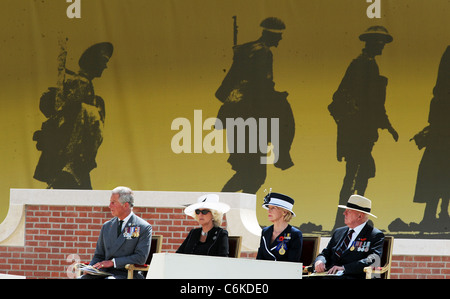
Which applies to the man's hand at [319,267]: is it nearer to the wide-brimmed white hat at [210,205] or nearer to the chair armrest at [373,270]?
the chair armrest at [373,270]

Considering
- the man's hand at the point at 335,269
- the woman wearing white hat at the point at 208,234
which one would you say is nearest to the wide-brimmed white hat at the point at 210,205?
the woman wearing white hat at the point at 208,234

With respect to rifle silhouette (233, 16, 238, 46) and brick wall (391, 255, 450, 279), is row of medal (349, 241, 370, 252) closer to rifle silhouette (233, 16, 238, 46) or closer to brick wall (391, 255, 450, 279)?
brick wall (391, 255, 450, 279)

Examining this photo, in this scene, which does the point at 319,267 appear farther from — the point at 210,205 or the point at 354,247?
the point at 210,205

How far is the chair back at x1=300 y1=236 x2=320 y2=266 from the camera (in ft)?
18.7

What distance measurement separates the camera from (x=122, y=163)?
747 centimetres

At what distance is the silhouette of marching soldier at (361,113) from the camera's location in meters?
7.34

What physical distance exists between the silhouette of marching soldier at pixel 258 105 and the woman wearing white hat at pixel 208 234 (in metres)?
1.98

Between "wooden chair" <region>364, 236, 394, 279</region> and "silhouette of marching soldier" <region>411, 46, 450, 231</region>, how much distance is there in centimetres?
200

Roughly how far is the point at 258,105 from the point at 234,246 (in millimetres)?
2197

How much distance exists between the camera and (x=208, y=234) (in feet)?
17.7

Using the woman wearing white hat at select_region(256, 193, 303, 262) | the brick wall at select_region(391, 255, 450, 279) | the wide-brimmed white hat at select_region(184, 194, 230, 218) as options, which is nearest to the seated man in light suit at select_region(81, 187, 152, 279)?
the wide-brimmed white hat at select_region(184, 194, 230, 218)

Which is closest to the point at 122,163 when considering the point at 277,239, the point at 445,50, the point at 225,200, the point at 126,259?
the point at 225,200
